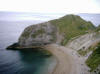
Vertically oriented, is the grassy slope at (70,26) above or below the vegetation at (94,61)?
above

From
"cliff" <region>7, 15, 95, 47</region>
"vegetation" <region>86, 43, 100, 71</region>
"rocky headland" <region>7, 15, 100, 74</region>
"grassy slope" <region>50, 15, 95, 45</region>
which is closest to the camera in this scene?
"vegetation" <region>86, 43, 100, 71</region>

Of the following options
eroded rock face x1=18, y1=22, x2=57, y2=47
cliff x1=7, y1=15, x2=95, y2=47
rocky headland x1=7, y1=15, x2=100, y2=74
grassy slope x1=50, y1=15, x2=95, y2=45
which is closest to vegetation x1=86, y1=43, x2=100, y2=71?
rocky headland x1=7, y1=15, x2=100, y2=74

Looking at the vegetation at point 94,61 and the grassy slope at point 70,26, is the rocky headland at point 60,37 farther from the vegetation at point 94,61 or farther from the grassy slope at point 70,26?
the vegetation at point 94,61

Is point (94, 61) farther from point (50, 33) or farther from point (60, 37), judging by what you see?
point (50, 33)

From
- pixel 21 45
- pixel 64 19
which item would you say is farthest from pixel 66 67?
pixel 64 19

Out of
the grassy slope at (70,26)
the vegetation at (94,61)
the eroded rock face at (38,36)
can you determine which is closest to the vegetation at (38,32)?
the eroded rock face at (38,36)

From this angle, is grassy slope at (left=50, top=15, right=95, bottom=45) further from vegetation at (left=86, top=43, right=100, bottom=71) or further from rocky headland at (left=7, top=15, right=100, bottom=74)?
vegetation at (left=86, top=43, right=100, bottom=71)
